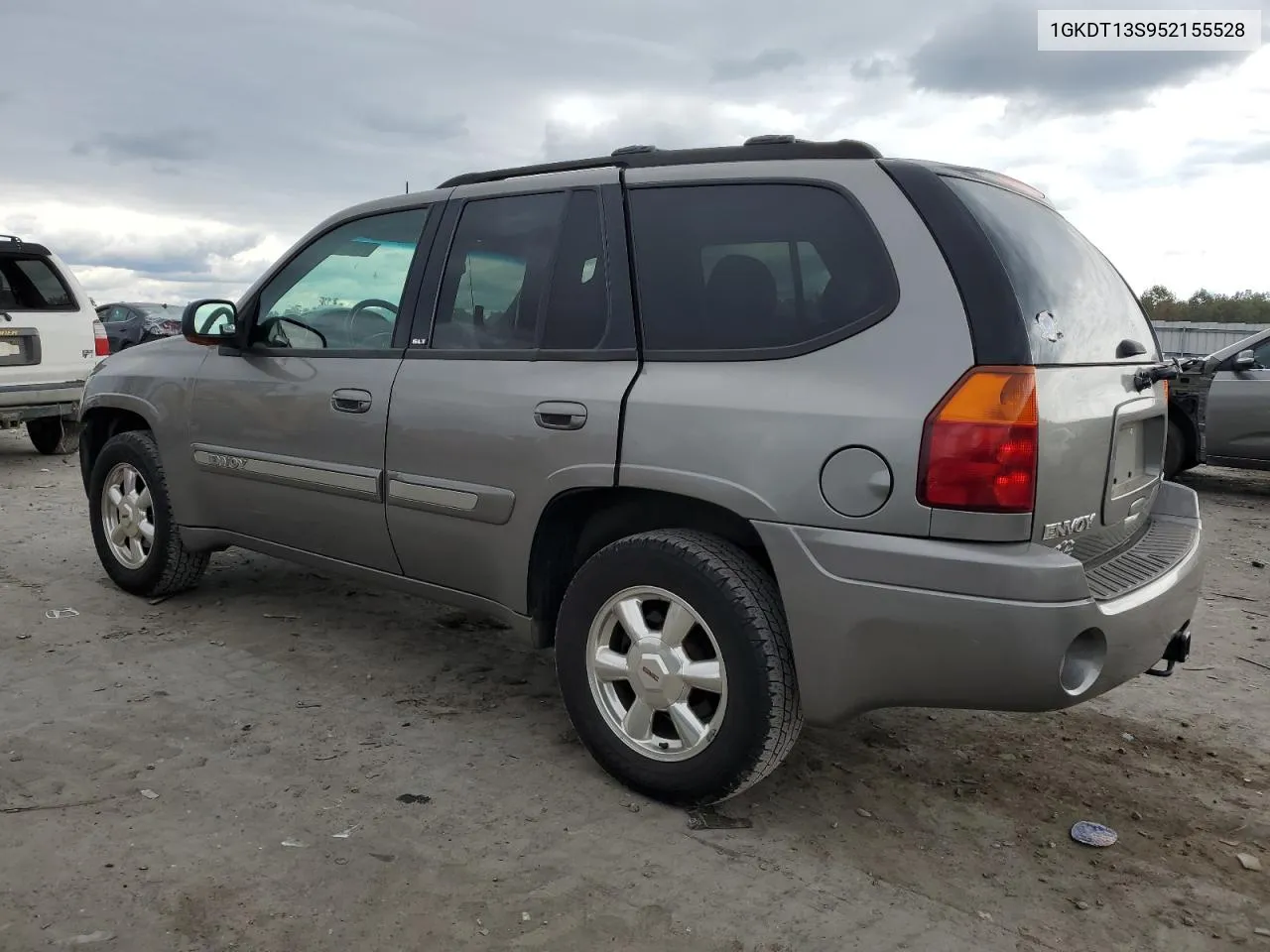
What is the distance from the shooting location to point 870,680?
2721mm

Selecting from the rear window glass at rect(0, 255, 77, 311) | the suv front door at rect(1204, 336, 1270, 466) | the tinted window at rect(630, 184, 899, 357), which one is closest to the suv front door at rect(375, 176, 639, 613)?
the tinted window at rect(630, 184, 899, 357)

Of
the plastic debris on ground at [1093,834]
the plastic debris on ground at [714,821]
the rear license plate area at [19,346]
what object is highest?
the rear license plate area at [19,346]

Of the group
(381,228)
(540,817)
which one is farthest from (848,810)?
(381,228)

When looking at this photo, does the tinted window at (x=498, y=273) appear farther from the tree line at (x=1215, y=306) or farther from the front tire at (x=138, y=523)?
the tree line at (x=1215, y=306)

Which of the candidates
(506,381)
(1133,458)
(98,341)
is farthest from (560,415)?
(98,341)

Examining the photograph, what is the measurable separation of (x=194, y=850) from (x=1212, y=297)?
→ 41522mm

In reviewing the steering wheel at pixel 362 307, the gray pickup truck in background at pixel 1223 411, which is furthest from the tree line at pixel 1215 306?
the steering wheel at pixel 362 307

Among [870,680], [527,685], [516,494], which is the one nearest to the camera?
[870,680]

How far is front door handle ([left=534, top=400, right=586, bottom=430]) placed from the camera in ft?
10.5

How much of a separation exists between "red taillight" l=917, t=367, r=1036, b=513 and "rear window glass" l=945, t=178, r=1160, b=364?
0.14 metres

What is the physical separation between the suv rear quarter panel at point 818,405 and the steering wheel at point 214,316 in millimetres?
2309

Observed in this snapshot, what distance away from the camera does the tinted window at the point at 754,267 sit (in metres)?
2.79

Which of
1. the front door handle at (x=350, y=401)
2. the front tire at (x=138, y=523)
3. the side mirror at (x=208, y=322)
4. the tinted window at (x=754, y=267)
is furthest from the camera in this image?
the front tire at (x=138, y=523)

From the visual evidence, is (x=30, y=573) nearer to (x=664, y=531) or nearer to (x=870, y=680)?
(x=664, y=531)
